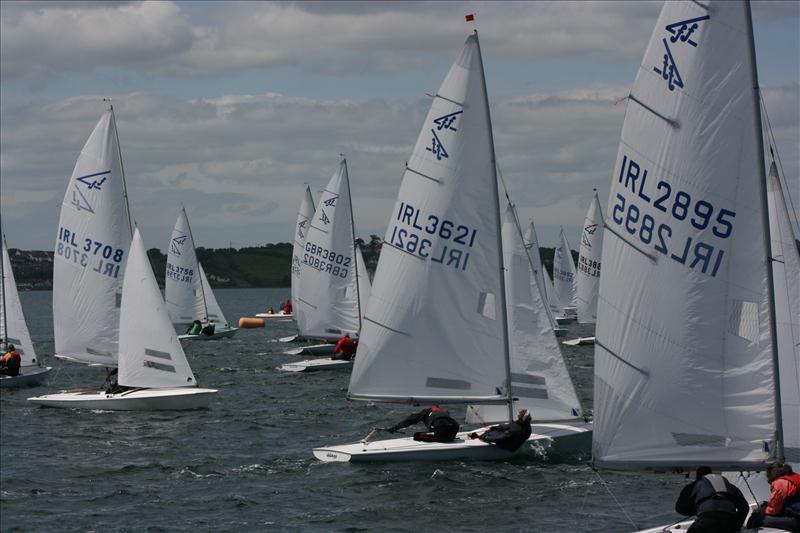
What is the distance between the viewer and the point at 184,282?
64938mm

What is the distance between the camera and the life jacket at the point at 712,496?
1303cm

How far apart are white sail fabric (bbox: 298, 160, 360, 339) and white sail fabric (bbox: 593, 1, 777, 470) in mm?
33293

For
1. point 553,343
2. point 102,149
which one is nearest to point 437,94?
point 553,343

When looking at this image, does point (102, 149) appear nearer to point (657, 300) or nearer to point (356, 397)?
point (356, 397)

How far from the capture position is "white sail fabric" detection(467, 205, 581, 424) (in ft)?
77.9

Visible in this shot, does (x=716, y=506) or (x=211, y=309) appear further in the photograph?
(x=211, y=309)

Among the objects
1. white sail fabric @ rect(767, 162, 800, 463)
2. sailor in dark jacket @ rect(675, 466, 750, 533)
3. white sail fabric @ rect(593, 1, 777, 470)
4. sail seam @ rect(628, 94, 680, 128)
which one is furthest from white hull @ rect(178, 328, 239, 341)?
sailor in dark jacket @ rect(675, 466, 750, 533)

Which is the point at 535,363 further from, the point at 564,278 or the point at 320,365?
the point at 564,278

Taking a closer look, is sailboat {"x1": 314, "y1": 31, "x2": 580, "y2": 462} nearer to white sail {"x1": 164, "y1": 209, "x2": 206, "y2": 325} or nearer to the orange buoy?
white sail {"x1": 164, "y1": 209, "x2": 206, "y2": 325}

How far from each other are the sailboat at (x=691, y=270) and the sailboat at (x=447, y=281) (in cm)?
854

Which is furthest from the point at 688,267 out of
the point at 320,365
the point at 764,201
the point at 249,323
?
the point at 249,323

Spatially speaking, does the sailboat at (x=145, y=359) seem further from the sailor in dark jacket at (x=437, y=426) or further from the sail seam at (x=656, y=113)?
the sail seam at (x=656, y=113)

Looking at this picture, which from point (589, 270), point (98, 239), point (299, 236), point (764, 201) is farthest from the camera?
point (589, 270)

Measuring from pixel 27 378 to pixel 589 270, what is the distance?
36.5 m
